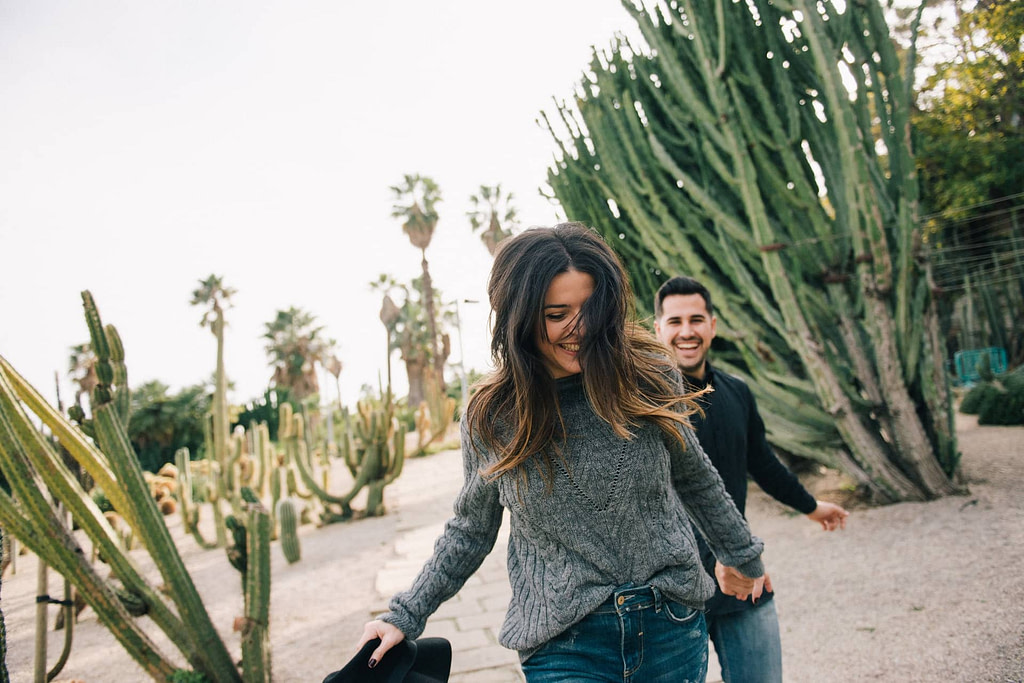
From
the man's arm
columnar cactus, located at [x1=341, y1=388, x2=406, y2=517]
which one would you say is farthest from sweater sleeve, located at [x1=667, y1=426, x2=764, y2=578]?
columnar cactus, located at [x1=341, y1=388, x2=406, y2=517]

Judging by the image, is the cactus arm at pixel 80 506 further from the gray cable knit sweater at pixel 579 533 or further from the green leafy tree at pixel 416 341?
the green leafy tree at pixel 416 341

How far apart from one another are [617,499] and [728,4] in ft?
18.0

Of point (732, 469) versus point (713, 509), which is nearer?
point (713, 509)

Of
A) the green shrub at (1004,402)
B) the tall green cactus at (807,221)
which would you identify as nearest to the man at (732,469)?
the tall green cactus at (807,221)

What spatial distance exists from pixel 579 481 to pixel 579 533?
0.11m

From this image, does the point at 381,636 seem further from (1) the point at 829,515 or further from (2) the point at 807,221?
(2) the point at 807,221

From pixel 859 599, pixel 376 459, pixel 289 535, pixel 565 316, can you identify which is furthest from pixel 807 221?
pixel 376 459

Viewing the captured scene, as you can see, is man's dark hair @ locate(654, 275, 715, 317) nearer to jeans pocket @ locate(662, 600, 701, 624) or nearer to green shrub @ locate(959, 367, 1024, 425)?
jeans pocket @ locate(662, 600, 701, 624)

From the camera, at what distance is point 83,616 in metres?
5.23

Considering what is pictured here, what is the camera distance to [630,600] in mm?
1454

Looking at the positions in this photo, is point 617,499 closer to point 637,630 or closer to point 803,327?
point 637,630

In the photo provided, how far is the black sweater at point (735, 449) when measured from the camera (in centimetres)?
223

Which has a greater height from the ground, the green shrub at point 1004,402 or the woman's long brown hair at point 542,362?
the woman's long brown hair at point 542,362

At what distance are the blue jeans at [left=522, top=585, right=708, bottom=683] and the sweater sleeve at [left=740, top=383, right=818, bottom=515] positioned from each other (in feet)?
3.46
